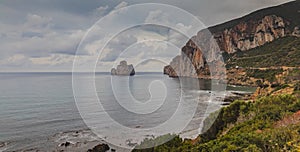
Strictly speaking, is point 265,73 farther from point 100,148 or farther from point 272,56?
point 100,148

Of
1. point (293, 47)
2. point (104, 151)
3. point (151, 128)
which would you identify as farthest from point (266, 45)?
point (104, 151)

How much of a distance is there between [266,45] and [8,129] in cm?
10642

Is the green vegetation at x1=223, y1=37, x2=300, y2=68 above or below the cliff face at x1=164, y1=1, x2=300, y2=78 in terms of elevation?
below

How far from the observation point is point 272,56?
9025 cm

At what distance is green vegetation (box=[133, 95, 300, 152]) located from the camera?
10789mm

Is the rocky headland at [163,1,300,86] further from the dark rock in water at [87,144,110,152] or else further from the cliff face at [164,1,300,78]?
the dark rock in water at [87,144,110,152]

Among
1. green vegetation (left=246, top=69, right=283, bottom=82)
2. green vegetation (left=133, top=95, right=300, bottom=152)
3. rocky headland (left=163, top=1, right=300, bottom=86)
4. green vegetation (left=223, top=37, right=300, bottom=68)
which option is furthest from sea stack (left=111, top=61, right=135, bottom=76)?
rocky headland (left=163, top=1, right=300, bottom=86)

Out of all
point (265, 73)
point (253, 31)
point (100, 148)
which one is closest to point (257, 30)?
point (253, 31)

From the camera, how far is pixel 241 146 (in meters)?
10.9

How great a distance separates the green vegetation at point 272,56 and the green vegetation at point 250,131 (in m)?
56.3

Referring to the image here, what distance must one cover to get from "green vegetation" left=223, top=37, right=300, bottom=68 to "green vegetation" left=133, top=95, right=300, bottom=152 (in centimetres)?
5625

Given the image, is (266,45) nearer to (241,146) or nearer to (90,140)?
(90,140)

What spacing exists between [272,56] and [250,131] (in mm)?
84931

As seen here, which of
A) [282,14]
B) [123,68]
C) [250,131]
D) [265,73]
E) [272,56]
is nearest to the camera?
[123,68]
